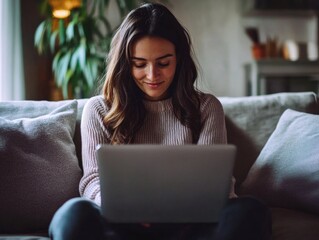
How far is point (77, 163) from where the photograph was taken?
5.07 ft

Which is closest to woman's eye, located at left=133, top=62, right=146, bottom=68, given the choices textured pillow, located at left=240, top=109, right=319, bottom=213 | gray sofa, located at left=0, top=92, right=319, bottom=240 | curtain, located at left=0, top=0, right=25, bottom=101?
gray sofa, located at left=0, top=92, right=319, bottom=240

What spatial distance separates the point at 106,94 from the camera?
1594 mm

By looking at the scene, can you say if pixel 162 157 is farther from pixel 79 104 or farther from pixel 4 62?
pixel 4 62

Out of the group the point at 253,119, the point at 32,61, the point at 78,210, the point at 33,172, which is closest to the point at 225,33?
the point at 32,61

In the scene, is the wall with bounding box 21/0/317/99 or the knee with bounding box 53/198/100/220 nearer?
the knee with bounding box 53/198/100/220

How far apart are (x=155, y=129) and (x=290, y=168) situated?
417mm

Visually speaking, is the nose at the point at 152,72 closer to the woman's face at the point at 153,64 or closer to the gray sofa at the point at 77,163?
the woman's face at the point at 153,64

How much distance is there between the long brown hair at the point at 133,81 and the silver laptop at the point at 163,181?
1.44 feet

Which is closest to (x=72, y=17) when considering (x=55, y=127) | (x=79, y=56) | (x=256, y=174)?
(x=79, y=56)

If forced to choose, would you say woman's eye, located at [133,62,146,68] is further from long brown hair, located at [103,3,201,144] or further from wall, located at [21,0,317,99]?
wall, located at [21,0,317,99]

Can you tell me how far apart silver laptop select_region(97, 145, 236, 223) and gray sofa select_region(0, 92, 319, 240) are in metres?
0.34

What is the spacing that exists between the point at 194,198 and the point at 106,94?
63 cm

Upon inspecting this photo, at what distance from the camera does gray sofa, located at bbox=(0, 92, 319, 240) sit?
142 cm

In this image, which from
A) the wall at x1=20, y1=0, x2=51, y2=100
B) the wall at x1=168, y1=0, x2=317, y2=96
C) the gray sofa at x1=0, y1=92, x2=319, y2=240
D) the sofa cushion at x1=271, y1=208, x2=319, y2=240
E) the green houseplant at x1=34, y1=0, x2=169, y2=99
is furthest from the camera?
the wall at x1=168, y1=0, x2=317, y2=96
